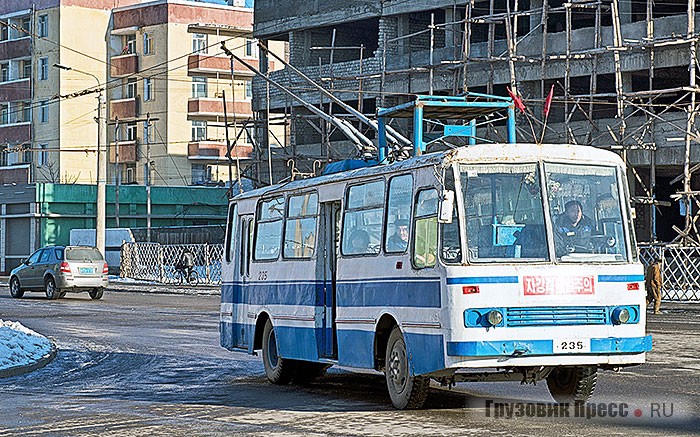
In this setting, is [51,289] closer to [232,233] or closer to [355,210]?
[232,233]

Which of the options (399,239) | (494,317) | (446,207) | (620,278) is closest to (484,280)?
(494,317)

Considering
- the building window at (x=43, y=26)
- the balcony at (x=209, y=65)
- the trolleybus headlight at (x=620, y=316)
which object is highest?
the building window at (x=43, y=26)

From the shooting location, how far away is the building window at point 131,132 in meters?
82.8

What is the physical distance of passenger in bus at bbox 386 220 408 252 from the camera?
43.1 feet

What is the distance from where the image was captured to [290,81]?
54.6 m

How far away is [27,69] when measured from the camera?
83.3m

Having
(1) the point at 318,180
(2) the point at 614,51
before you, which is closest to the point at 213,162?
(2) the point at 614,51

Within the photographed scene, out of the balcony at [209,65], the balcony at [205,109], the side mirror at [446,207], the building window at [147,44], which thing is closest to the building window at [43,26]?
the building window at [147,44]

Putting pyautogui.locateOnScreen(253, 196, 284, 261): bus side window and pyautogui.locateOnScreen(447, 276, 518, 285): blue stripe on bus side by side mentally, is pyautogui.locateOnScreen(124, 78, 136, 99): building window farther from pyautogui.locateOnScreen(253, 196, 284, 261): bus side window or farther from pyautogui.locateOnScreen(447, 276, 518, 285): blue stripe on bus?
pyautogui.locateOnScreen(447, 276, 518, 285): blue stripe on bus

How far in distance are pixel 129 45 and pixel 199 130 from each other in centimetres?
695

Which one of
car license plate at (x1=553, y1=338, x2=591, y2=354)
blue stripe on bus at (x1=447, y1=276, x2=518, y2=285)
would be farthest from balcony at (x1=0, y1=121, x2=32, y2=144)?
car license plate at (x1=553, y1=338, x2=591, y2=354)

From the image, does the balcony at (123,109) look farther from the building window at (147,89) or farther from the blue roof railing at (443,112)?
the blue roof railing at (443,112)

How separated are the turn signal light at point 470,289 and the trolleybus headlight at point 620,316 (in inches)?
54.2

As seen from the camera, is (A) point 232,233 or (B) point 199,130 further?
(B) point 199,130
